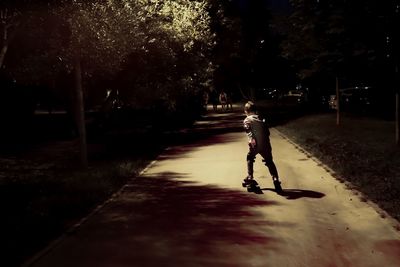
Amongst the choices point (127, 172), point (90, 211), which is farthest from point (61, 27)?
point (90, 211)

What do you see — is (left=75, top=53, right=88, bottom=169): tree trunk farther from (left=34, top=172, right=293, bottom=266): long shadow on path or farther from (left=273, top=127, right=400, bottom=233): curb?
(left=273, top=127, right=400, bottom=233): curb

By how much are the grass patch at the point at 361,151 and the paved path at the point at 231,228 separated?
490 mm

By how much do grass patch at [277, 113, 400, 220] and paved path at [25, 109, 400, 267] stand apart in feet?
1.61

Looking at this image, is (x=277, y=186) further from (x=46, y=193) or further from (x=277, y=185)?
(x=46, y=193)

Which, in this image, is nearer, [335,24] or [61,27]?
[61,27]

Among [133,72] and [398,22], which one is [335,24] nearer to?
[398,22]

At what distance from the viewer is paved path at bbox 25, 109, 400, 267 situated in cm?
611

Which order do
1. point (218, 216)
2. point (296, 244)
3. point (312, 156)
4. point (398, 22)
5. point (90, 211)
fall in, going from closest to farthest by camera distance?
point (296, 244) → point (218, 216) → point (90, 211) → point (312, 156) → point (398, 22)

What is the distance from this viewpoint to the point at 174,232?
740cm

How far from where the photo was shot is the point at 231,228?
7.50 m

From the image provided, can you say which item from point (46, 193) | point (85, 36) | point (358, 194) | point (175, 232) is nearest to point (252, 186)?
point (358, 194)

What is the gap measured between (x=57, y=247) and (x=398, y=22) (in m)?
14.0

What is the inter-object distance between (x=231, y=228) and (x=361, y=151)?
29.5ft

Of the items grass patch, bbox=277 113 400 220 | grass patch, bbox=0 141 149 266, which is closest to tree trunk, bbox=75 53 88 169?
grass patch, bbox=0 141 149 266
